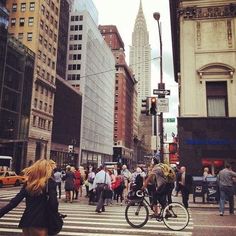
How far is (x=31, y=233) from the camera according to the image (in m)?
4.80

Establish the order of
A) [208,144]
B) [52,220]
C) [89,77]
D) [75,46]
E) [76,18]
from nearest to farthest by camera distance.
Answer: [52,220] → [208,144] → [75,46] → [76,18] → [89,77]

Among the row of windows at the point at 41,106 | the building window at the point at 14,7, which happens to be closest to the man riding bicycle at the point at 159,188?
the row of windows at the point at 41,106

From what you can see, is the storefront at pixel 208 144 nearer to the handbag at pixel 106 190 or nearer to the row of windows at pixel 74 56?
the handbag at pixel 106 190

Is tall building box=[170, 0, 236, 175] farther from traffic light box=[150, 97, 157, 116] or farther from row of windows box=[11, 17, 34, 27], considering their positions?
row of windows box=[11, 17, 34, 27]

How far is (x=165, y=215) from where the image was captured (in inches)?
398

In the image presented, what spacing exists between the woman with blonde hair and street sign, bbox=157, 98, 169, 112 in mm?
14574

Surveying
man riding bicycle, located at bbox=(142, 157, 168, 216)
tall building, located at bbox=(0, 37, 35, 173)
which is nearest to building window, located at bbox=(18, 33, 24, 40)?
tall building, located at bbox=(0, 37, 35, 173)

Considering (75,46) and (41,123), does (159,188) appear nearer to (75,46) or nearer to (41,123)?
(41,123)

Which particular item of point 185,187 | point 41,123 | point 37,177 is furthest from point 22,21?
point 37,177

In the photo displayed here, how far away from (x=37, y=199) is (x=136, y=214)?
615 centimetres

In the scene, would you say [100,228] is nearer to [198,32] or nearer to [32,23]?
[198,32]

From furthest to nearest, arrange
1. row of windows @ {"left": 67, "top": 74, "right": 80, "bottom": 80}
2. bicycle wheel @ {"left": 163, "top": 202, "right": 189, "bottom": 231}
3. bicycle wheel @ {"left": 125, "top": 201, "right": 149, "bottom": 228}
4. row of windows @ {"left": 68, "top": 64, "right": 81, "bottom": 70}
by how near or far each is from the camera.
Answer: row of windows @ {"left": 68, "top": 64, "right": 81, "bottom": 70} → row of windows @ {"left": 67, "top": 74, "right": 80, "bottom": 80} → bicycle wheel @ {"left": 125, "top": 201, "right": 149, "bottom": 228} → bicycle wheel @ {"left": 163, "top": 202, "right": 189, "bottom": 231}

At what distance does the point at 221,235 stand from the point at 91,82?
3777 inches

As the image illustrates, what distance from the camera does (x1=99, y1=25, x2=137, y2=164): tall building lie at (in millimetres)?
150375
